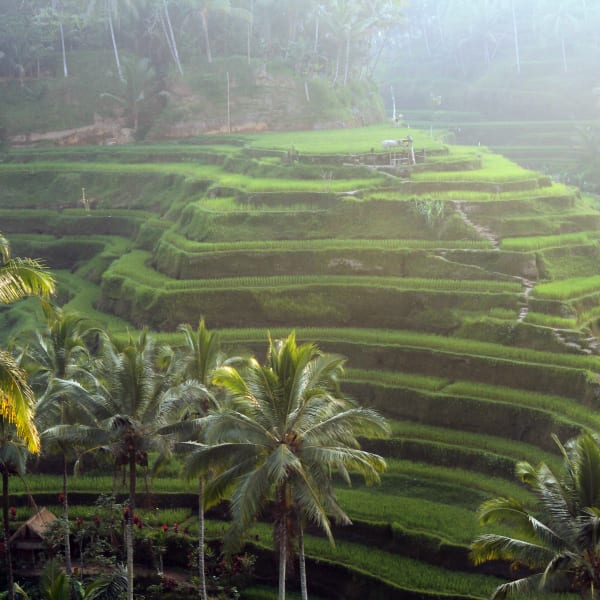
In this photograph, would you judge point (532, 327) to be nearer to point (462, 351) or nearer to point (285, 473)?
point (462, 351)

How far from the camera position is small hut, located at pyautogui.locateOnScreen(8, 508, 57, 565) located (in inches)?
777

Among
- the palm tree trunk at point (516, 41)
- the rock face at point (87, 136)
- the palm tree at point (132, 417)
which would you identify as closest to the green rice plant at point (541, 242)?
the palm tree at point (132, 417)

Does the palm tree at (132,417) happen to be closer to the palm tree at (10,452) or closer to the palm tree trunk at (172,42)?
the palm tree at (10,452)

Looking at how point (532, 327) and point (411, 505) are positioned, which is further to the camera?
point (532, 327)

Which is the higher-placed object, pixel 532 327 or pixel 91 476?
pixel 532 327

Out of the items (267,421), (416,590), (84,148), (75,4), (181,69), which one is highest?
(75,4)

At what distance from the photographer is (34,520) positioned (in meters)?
19.8

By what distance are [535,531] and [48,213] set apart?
33.1 metres

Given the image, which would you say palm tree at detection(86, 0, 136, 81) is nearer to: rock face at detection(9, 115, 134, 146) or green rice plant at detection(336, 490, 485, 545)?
rock face at detection(9, 115, 134, 146)

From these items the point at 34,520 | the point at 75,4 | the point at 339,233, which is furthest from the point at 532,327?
the point at 75,4

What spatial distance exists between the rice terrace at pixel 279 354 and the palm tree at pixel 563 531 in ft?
0.12

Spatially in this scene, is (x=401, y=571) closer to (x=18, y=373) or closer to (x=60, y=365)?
(x=60, y=365)

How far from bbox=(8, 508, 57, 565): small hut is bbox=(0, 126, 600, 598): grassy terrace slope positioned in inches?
85.3

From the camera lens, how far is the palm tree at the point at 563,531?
11.8 meters
